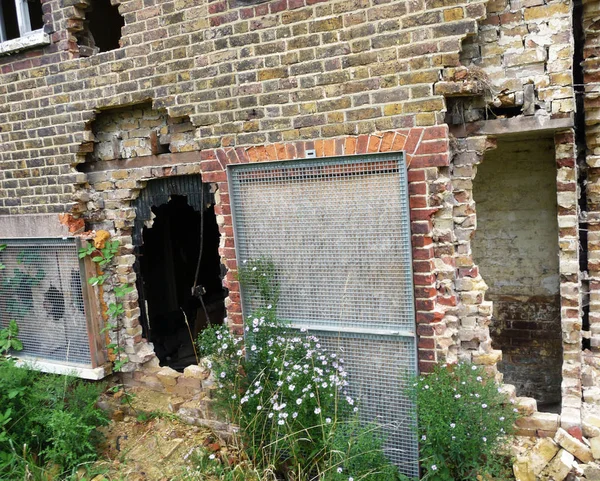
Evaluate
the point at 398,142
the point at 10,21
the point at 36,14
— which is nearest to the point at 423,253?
the point at 398,142

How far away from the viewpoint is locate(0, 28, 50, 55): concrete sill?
15.2ft

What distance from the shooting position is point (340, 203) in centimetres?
366

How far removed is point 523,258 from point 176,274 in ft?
17.3

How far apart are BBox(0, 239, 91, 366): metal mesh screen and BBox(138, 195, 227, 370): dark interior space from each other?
2196 millimetres

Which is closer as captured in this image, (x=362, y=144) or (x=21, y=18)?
(x=362, y=144)

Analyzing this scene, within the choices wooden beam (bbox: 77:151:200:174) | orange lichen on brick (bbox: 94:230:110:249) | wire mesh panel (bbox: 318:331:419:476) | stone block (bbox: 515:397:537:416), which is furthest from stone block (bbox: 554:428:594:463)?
orange lichen on brick (bbox: 94:230:110:249)

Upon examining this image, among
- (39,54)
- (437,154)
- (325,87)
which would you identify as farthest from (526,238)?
(39,54)

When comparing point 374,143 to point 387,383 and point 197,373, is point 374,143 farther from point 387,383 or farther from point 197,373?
Answer: point 197,373

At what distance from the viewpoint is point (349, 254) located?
12.1ft

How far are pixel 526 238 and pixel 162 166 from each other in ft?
11.6

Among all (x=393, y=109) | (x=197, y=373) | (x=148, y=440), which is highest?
(x=393, y=109)

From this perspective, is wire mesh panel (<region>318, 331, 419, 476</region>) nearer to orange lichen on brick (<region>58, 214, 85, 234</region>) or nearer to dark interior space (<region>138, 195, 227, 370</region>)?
orange lichen on brick (<region>58, 214, 85, 234</region>)

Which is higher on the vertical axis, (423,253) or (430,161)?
(430,161)

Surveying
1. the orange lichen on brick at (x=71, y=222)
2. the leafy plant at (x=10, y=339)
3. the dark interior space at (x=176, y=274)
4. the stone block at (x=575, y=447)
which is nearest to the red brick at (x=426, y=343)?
the stone block at (x=575, y=447)
